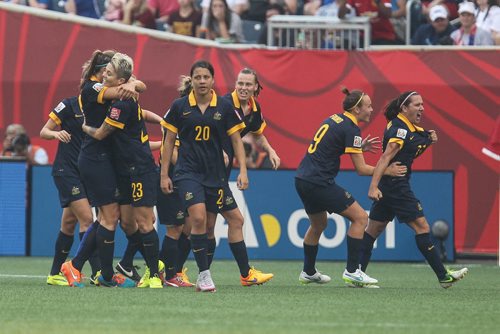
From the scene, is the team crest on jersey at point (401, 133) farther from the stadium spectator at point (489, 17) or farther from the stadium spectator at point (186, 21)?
the stadium spectator at point (186, 21)

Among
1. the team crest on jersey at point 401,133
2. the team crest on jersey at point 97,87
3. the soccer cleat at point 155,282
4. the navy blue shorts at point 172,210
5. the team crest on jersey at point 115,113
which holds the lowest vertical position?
the soccer cleat at point 155,282

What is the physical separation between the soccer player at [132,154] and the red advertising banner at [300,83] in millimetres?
7894

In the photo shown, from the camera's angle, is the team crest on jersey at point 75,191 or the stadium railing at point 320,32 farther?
the stadium railing at point 320,32

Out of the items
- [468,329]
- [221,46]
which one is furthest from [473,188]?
[468,329]

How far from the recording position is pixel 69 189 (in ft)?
41.5

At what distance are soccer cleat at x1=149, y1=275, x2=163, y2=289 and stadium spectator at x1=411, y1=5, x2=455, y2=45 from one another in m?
9.55

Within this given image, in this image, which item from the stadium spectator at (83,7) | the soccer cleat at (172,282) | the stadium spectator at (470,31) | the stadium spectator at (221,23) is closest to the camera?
the soccer cleat at (172,282)

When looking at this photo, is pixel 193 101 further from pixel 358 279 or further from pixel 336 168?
pixel 358 279

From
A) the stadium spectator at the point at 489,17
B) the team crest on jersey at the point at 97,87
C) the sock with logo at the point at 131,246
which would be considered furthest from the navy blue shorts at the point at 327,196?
the stadium spectator at the point at 489,17

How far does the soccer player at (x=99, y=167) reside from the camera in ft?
38.4

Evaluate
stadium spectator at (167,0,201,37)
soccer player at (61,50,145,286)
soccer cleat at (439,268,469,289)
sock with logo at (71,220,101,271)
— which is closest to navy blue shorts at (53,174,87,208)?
sock with logo at (71,220,101,271)

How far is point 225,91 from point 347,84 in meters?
1.84

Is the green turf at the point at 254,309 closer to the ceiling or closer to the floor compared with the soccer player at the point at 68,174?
closer to the floor

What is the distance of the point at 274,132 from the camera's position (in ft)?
65.1
